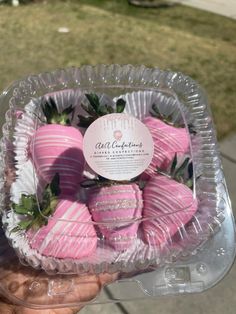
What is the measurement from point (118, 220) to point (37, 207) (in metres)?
0.18

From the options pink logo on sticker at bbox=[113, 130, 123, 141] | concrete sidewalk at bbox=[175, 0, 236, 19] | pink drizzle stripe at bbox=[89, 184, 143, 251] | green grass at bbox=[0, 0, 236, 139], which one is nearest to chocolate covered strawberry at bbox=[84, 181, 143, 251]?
pink drizzle stripe at bbox=[89, 184, 143, 251]

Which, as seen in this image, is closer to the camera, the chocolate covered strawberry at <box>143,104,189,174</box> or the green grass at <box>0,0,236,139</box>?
the chocolate covered strawberry at <box>143,104,189,174</box>

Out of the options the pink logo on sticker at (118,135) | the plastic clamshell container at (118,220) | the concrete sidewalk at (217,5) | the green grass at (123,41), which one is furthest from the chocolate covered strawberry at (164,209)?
the concrete sidewalk at (217,5)

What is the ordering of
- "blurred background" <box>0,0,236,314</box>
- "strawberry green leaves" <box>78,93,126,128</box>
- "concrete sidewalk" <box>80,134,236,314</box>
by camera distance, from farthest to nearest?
"blurred background" <box>0,0,236,314</box> < "concrete sidewalk" <box>80,134,236,314</box> < "strawberry green leaves" <box>78,93,126,128</box>

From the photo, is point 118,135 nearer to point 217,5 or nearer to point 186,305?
point 186,305

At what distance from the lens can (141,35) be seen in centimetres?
275

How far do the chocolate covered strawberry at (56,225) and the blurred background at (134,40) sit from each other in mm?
1059

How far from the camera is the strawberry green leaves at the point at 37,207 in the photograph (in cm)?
115

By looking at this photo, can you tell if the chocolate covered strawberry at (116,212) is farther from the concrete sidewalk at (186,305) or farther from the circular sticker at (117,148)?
the concrete sidewalk at (186,305)

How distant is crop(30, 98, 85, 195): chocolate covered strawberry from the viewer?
1206 mm

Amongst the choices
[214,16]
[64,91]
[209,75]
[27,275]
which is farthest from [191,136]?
[214,16]

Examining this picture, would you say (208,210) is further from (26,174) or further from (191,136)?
(26,174)

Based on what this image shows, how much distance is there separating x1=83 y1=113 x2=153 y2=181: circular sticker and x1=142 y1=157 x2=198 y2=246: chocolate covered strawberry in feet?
0.18

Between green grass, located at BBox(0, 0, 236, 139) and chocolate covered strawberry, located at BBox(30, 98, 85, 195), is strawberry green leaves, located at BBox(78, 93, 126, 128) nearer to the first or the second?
chocolate covered strawberry, located at BBox(30, 98, 85, 195)
